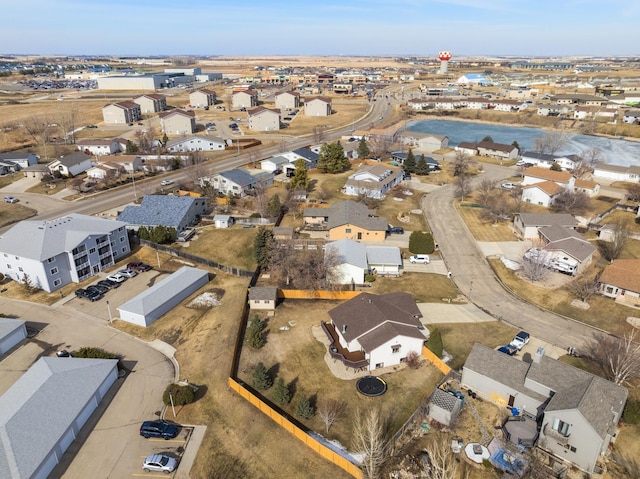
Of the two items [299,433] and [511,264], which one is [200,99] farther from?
[299,433]

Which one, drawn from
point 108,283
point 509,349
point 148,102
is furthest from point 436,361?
point 148,102

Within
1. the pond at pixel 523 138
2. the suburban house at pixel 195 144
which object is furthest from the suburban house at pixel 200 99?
the pond at pixel 523 138

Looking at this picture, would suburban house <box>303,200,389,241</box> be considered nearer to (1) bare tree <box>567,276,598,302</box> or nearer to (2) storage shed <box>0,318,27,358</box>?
(1) bare tree <box>567,276,598,302</box>

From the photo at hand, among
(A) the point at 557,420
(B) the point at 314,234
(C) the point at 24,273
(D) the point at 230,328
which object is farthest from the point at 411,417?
(C) the point at 24,273

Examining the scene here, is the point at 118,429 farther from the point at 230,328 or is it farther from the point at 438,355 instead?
the point at 438,355

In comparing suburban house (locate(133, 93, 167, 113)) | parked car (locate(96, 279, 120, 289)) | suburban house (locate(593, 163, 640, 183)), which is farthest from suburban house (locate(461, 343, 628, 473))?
suburban house (locate(133, 93, 167, 113))
